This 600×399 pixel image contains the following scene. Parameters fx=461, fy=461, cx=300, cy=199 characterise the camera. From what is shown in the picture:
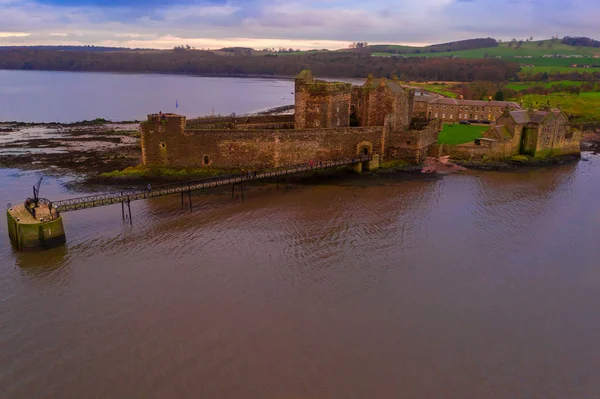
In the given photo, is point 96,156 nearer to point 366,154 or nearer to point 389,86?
point 366,154

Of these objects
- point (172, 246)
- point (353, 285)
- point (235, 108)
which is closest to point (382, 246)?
point (353, 285)

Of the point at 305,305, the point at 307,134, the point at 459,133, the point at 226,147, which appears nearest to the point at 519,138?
the point at 459,133

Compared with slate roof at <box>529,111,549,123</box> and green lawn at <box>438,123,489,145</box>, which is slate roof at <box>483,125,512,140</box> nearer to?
slate roof at <box>529,111,549,123</box>

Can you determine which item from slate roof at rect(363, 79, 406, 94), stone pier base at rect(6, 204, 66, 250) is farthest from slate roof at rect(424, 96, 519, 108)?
stone pier base at rect(6, 204, 66, 250)

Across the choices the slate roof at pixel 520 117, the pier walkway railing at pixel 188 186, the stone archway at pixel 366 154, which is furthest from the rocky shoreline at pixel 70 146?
the slate roof at pixel 520 117

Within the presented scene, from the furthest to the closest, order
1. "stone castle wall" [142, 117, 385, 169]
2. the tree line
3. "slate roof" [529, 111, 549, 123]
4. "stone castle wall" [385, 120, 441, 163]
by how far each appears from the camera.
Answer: the tree line → "slate roof" [529, 111, 549, 123] → "stone castle wall" [385, 120, 441, 163] → "stone castle wall" [142, 117, 385, 169]
